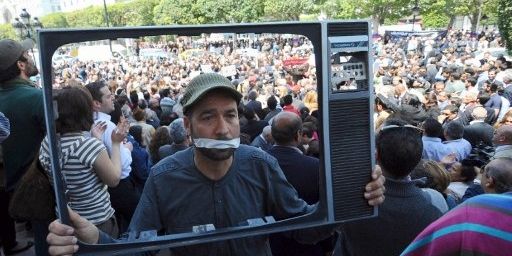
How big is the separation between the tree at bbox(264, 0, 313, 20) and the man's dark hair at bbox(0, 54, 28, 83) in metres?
29.4

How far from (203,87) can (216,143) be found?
0.22m

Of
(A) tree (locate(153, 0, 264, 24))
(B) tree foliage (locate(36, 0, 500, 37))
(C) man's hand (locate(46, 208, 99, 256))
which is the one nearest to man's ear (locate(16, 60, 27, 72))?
(C) man's hand (locate(46, 208, 99, 256))

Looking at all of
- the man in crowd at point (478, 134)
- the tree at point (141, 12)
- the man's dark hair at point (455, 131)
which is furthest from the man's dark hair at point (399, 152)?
the tree at point (141, 12)

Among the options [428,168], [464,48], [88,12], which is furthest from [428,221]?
[88,12]

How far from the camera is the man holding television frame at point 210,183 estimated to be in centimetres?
166

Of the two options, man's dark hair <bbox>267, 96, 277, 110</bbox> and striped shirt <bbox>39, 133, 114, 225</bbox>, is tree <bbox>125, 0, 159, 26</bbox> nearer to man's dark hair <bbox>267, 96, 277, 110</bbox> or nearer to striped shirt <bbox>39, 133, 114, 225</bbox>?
man's dark hair <bbox>267, 96, 277, 110</bbox>

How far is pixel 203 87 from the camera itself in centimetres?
163

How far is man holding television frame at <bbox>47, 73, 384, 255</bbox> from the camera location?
5.44 feet

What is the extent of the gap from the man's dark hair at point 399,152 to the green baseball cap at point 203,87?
3.42 ft

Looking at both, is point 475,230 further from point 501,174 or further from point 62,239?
point 501,174

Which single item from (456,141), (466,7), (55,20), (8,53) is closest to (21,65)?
(8,53)

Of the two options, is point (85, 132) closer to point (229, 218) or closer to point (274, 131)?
point (229, 218)

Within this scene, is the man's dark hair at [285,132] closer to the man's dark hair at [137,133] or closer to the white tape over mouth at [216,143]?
the white tape over mouth at [216,143]

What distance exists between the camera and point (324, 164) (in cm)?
158
